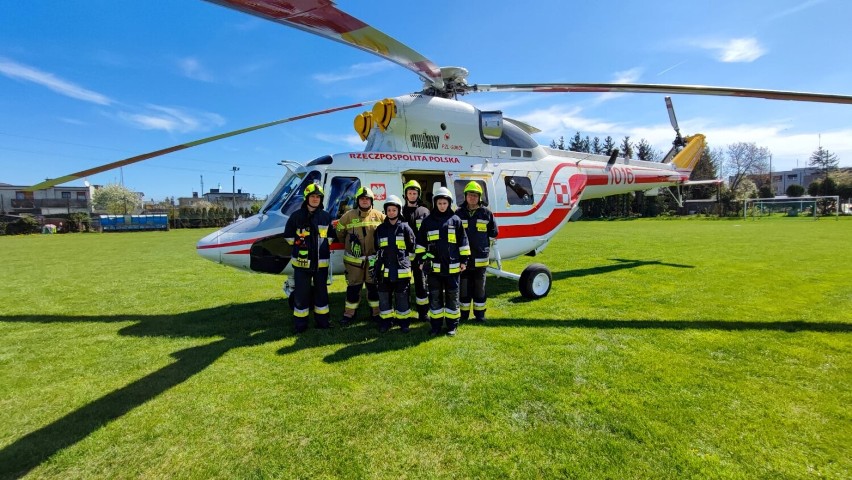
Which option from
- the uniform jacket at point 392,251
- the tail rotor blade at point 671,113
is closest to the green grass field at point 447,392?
the uniform jacket at point 392,251

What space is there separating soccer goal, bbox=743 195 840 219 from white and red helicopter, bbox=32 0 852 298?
157ft

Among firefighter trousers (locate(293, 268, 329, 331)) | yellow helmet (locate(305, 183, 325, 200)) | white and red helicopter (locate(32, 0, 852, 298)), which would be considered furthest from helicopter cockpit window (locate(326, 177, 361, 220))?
firefighter trousers (locate(293, 268, 329, 331))

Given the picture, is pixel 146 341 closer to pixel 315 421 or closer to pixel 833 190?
→ pixel 315 421

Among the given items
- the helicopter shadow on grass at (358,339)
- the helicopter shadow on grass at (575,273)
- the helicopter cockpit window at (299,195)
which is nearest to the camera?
the helicopter shadow on grass at (358,339)

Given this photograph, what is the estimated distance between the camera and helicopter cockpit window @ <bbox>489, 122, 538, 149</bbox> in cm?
792

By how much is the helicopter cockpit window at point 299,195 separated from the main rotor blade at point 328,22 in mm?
2200

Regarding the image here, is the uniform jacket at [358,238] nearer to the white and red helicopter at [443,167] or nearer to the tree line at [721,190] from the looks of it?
the white and red helicopter at [443,167]

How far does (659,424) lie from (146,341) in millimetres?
6155

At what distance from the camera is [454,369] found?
14.2ft

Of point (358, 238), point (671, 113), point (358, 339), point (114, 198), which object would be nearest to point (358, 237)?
point (358, 238)

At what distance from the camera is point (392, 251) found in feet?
17.9

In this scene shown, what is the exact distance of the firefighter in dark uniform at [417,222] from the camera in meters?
5.89

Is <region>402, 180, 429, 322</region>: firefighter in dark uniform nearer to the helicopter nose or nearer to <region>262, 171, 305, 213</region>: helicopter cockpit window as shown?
<region>262, 171, 305, 213</region>: helicopter cockpit window

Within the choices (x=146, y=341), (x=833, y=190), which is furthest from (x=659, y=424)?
(x=833, y=190)
